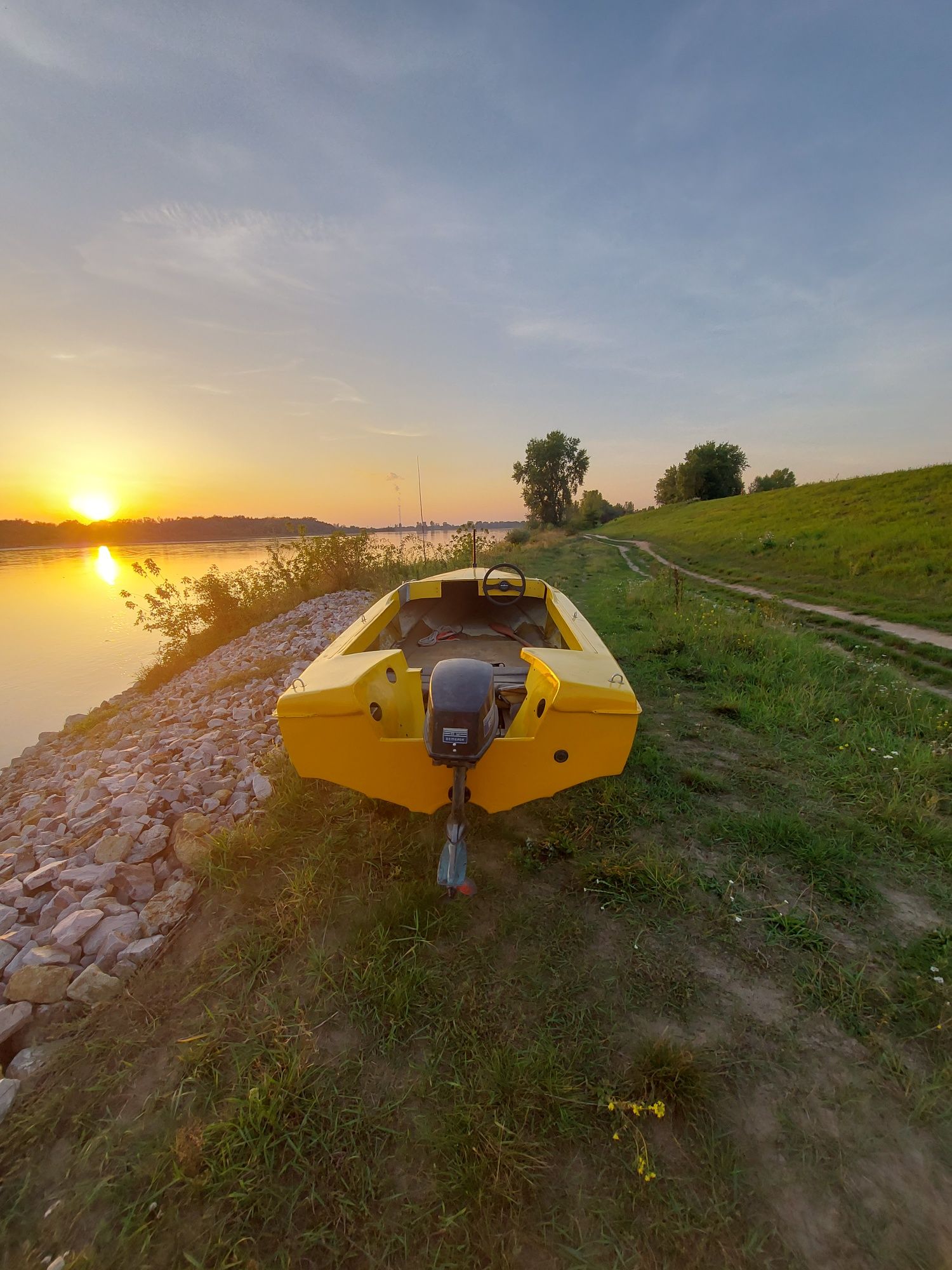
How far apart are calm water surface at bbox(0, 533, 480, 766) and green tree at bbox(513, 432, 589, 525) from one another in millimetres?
32473

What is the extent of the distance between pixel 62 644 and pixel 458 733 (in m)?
16.2

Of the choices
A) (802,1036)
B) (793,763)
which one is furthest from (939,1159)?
(793,763)

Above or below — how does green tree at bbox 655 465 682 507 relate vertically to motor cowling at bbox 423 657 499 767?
above

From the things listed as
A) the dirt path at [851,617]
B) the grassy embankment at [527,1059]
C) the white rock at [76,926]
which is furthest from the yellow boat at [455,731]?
the dirt path at [851,617]

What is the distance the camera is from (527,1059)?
1.71m

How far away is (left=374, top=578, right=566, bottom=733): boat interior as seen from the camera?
4.61m

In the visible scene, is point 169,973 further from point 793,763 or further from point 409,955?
point 793,763

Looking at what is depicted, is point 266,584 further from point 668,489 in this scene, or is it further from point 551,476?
point 668,489

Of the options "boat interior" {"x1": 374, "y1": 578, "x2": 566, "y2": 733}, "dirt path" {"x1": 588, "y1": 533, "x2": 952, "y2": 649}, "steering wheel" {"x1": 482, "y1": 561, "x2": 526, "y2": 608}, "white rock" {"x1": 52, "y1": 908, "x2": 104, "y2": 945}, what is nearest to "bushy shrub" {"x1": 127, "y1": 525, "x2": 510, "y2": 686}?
"boat interior" {"x1": 374, "y1": 578, "x2": 566, "y2": 733}

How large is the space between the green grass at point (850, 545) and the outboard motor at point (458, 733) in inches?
341

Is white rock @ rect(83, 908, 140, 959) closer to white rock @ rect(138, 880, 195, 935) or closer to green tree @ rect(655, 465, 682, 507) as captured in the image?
white rock @ rect(138, 880, 195, 935)

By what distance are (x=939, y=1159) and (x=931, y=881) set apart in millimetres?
1541

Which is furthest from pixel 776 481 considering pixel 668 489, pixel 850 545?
pixel 850 545

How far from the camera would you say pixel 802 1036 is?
5.95 ft
